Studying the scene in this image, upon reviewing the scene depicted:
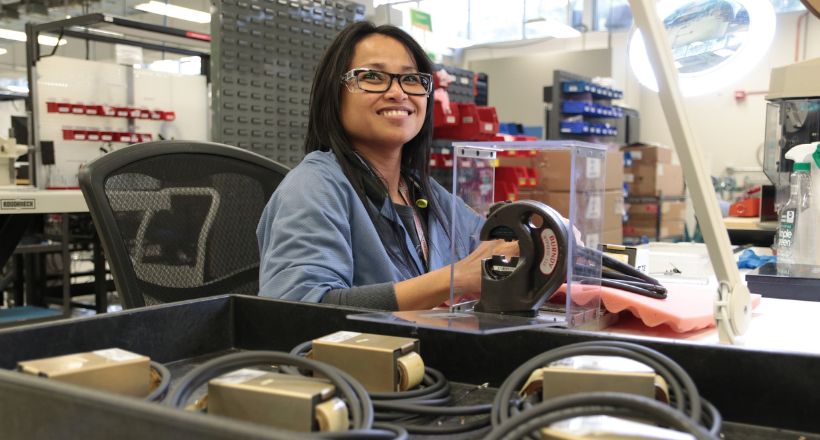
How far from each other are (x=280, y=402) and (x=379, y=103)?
1.04m

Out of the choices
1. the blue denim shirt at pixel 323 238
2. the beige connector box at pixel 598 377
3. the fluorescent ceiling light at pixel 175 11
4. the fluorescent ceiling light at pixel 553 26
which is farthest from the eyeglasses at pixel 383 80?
the fluorescent ceiling light at pixel 175 11

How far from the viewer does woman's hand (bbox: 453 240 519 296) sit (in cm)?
83

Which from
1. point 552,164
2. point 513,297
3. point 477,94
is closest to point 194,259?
point 513,297

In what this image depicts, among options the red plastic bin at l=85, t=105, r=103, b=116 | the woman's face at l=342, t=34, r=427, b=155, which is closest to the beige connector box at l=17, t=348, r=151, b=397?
the woman's face at l=342, t=34, r=427, b=155

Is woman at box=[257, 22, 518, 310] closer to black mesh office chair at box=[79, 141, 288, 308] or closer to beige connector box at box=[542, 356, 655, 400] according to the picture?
black mesh office chair at box=[79, 141, 288, 308]

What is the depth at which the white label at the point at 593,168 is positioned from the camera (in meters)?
0.86

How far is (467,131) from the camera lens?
160 inches

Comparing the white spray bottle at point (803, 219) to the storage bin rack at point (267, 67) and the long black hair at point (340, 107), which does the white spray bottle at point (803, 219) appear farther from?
the storage bin rack at point (267, 67)

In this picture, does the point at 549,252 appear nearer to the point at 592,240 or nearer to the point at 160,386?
the point at 592,240

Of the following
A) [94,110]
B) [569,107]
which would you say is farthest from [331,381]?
[569,107]

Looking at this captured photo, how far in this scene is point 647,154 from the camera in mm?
6012

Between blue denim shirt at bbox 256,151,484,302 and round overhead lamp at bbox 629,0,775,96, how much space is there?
0.46m

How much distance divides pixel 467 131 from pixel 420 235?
2750mm

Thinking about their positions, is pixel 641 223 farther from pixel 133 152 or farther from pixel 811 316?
pixel 133 152
